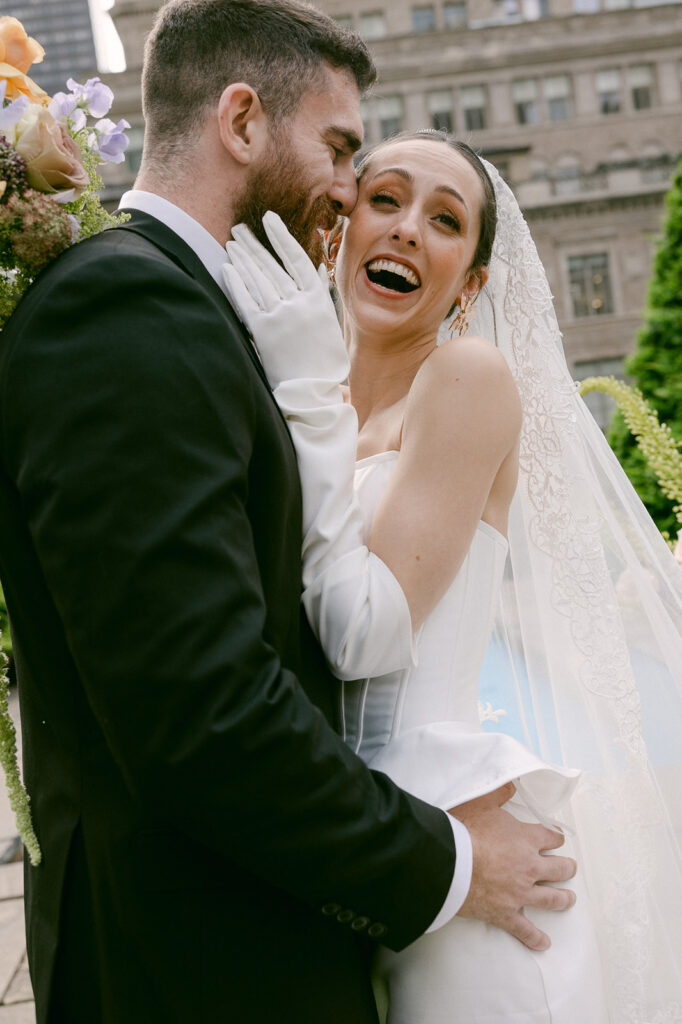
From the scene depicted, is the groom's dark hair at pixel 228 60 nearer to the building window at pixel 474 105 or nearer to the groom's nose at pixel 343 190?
the groom's nose at pixel 343 190

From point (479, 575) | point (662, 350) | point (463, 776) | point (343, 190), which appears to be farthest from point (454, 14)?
point (463, 776)

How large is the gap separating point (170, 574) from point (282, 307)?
67cm

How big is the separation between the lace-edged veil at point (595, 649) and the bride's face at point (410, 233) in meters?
0.22

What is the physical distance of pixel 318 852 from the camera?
129 centimetres

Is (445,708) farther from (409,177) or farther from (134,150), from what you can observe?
(134,150)

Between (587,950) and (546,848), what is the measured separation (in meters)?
0.19

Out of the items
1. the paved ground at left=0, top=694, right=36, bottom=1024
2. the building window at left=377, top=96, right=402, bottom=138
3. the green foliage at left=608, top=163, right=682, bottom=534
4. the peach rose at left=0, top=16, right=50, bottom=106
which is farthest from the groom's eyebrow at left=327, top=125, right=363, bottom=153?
the building window at left=377, top=96, right=402, bottom=138

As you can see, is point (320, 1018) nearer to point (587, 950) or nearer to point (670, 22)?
point (587, 950)

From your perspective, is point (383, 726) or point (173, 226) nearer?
point (173, 226)

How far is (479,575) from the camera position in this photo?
6.54 ft

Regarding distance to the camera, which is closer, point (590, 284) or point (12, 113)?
point (12, 113)

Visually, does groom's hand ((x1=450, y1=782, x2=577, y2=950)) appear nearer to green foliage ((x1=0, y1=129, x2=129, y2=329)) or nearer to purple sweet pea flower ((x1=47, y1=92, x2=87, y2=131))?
green foliage ((x1=0, y1=129, x2=129, y2=329))

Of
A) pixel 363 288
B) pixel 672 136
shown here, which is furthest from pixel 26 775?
pixel 672 136

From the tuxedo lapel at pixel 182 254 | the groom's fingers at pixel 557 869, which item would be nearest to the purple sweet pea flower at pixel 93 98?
the tuxedo lapel at pixel 182 254
